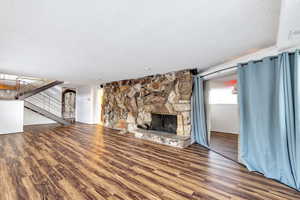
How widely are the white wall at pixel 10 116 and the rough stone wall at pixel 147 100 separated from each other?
3587mm

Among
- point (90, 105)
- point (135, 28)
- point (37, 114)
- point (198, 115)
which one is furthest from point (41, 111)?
point (198, 115)

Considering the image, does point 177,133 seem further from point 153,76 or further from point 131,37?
point 131,37

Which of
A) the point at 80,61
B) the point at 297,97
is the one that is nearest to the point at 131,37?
the point at 80,61

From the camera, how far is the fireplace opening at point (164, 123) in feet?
14.9

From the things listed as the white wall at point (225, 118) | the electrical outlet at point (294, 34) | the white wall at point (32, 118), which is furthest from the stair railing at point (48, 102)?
the electrical outlet at point (294, 34)

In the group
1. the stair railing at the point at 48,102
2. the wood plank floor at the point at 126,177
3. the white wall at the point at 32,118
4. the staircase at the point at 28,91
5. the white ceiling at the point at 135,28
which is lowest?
the wood plank floor at the point at 126,177

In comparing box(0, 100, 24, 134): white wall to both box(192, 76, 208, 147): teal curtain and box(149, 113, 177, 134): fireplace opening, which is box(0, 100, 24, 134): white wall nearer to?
box(149, 113, 177, 134): fireplace opening

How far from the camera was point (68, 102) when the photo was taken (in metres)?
10.8

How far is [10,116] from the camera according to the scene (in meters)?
5.28

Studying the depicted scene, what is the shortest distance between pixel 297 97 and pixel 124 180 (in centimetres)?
297

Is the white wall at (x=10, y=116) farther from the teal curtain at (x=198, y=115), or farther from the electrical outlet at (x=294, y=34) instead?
the electrical outlet at (x=294, y=34)

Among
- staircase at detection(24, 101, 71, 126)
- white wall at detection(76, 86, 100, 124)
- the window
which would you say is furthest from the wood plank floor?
white wall at detection(76, 86, 100, 124)

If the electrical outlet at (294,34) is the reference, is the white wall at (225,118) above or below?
below

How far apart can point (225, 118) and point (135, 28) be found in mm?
5591
